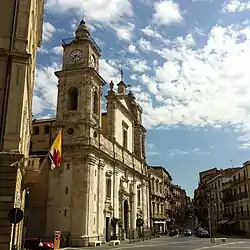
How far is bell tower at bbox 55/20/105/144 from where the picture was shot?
3638cm

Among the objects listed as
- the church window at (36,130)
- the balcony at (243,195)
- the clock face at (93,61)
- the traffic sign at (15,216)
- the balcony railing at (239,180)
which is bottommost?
the traffic sign at (15,216)

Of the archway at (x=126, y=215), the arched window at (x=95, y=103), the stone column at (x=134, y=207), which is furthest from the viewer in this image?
the stone column at (x=134, y=207)

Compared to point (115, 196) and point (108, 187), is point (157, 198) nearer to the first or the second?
point (115, 196)

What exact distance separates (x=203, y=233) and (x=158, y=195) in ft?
53.9

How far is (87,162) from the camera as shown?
34.9 metres

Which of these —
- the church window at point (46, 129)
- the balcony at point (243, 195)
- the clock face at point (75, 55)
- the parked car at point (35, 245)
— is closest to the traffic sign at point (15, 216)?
the parked car at point (35, 245)

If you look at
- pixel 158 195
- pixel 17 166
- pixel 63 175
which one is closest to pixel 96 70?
pixel 63 175

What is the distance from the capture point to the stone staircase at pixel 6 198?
48.0 feet

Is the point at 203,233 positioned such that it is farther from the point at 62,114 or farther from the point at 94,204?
the point at 62,114

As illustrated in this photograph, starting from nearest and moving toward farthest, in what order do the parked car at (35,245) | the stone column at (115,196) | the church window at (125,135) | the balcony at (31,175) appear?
1. the balcony at (31,175)
2. the parked car at (35,245)
3. the stone column at (115,196)
4. the church window at (125,135)

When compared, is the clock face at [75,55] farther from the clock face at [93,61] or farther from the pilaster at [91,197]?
the pilaster at [91,197]

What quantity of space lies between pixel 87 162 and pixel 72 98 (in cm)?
768

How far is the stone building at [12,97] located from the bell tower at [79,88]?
18.2m

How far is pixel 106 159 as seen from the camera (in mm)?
39844
